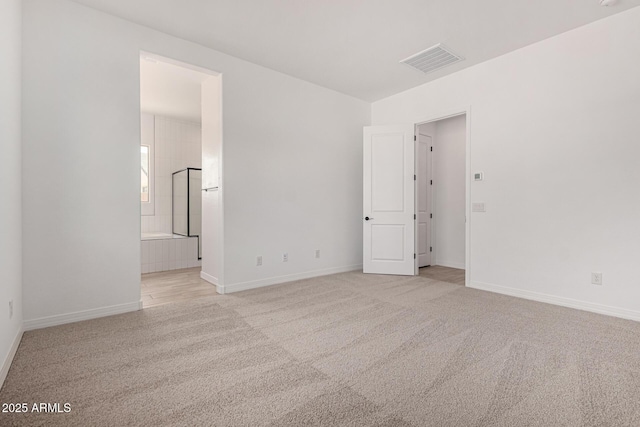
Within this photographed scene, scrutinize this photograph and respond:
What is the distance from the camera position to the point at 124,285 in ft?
9.75

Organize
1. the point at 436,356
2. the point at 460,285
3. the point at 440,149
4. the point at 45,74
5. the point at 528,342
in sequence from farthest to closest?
the point at 440,149
the point at 460,285
the point at 45,74
the point at 528,342
the point at 436,356

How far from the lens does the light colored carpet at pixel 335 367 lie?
1.50 meters

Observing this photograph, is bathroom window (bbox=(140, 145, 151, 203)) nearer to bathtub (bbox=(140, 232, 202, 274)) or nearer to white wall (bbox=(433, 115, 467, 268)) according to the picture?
bathtub (bbox=(140, 232, 202, 274))

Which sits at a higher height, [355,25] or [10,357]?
[355,25]

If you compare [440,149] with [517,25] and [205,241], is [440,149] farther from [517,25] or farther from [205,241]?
[205,241]

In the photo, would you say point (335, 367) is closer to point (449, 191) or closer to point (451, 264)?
point (451, 264)

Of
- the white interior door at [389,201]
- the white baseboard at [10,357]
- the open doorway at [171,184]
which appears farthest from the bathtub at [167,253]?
the white interior door at [389,201]

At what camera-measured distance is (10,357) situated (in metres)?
1.98

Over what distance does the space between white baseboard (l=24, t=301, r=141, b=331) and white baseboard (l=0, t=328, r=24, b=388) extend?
0.09 metres

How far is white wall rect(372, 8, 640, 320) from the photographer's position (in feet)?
9.27

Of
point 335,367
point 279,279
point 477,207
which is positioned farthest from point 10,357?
point 477,207

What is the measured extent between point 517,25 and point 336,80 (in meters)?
2.20

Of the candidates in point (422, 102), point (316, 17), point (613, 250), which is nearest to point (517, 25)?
point (422, 102)

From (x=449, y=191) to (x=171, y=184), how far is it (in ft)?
17.9
